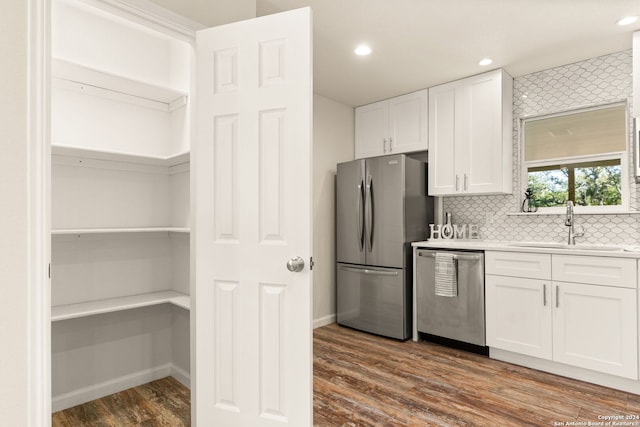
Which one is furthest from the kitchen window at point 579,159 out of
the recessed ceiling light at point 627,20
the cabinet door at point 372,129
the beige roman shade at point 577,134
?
the cabinet door at point 372,129

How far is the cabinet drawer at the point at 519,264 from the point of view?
9.16 ft

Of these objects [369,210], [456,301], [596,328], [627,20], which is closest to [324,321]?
[369,210]

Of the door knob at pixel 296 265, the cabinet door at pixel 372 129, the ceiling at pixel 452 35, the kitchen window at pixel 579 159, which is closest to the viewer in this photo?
the door knob at pixel 296 265

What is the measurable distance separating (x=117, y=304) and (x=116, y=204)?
0.67 m

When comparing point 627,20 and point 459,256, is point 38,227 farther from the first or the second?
point 627,20

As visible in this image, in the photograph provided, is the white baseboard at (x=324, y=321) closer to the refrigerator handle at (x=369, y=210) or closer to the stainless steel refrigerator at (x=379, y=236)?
the stainless steel refrigerator at (x=379, y=236)

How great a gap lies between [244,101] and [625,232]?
3.14 m

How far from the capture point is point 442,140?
145 inches

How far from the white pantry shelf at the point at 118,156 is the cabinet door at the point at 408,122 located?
242cm

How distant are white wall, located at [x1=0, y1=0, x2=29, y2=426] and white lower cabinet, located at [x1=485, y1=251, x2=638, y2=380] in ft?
9.97

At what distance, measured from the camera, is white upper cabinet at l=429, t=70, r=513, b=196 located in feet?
10.8

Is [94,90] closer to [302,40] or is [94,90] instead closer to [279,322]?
[302,40]

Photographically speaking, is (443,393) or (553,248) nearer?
(443,393)

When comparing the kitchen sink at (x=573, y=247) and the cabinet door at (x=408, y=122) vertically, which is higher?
the cabinet door at (x=408, y=122)
